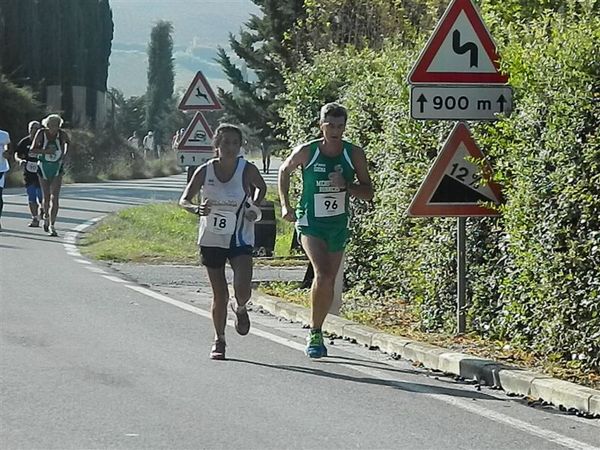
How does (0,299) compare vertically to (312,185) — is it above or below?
below

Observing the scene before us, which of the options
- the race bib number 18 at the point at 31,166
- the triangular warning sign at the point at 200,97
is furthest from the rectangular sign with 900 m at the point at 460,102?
the race bib number 18 at the point at 31,166

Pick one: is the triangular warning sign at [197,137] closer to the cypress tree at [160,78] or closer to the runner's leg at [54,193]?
the runner's leg at [54,193]

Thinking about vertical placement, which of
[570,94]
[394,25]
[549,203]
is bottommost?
[549,203]

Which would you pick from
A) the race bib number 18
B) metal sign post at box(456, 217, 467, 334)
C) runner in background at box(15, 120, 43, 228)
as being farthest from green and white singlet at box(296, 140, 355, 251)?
the race bib number 18

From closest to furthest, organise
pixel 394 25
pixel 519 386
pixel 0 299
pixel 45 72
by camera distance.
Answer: pixel 519 386
pixel 0 299
pixel 394 25
pixel 45 72

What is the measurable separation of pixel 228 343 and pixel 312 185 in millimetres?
1616

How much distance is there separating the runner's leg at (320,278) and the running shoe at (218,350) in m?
0.77

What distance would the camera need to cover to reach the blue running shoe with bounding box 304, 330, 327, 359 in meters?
10.3

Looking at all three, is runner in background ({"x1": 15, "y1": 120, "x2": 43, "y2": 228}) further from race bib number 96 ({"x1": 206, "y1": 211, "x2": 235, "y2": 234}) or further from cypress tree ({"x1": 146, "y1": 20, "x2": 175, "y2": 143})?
cypress tree ({"x1": 146, "y1": 20, "x2": 175, "y2": 143})

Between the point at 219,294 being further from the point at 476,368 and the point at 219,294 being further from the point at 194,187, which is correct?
the point at 476,368

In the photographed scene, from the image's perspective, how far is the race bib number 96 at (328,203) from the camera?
34.2ft

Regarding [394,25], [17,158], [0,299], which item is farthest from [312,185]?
[394,25]

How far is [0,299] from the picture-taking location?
13125 millimetres

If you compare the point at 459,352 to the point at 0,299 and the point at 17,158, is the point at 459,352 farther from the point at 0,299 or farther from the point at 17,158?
the point at 17,158
